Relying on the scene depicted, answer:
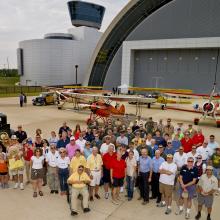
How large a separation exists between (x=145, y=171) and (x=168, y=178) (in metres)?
0.69

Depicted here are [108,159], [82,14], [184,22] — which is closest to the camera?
[108,159]

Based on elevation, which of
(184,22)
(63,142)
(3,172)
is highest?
(184,22)

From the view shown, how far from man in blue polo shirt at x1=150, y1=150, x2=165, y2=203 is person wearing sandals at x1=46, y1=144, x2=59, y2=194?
9.18 feet

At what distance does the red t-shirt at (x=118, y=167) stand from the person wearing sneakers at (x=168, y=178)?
39.2 inches

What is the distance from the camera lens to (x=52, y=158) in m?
6.79

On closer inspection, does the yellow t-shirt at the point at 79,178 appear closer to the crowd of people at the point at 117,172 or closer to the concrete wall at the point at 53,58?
the crowd of people at the point at 117,172

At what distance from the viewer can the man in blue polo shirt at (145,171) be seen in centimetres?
631

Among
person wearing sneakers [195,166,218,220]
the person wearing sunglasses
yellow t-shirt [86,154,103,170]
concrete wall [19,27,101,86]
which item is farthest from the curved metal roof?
person wearing sneakers [195,166,218,220]

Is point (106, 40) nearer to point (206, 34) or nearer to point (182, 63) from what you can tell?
point (182, 63)

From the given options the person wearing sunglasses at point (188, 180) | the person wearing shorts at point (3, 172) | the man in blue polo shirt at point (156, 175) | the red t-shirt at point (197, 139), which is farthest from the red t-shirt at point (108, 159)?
the red t-shirt at point (197, 139)

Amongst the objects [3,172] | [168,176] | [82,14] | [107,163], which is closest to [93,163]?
[107,163]

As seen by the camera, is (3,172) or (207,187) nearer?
(207,187)

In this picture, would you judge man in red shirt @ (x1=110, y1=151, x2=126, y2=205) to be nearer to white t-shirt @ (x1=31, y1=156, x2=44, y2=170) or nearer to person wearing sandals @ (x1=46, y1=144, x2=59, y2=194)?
person wearing sandals @ (x1=46, y1=144, x2=59, y2=194)

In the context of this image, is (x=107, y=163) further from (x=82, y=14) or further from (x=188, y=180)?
(x=82, y=14)
